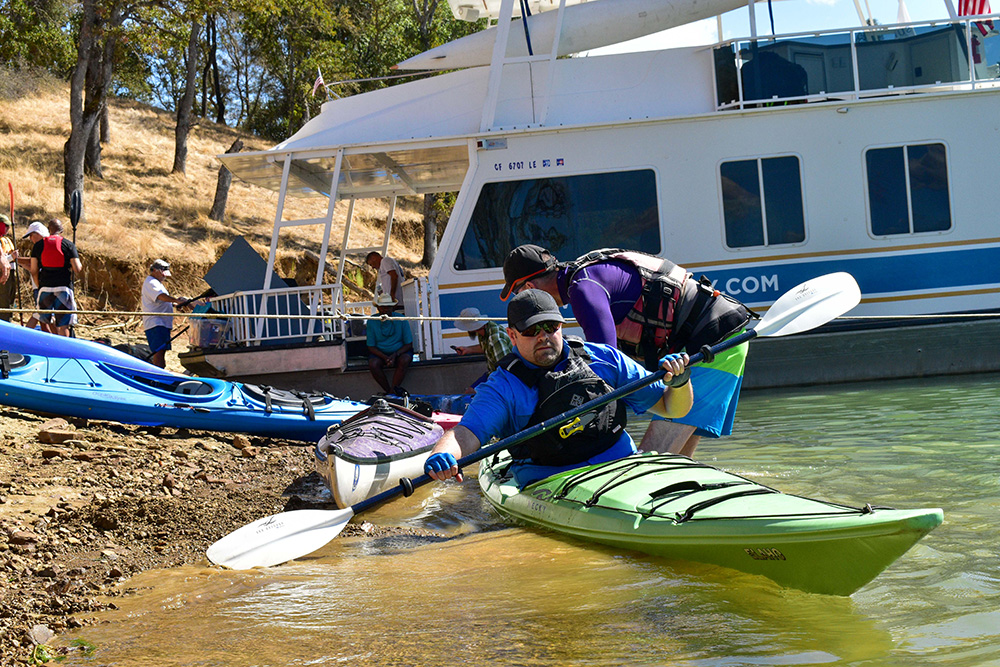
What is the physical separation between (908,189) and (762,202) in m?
1.54

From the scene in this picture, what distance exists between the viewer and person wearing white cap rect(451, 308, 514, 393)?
7.93 metres

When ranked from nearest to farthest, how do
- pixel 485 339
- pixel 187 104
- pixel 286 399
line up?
pixel 485 339 < pixel 286 399 < pixel 187 104

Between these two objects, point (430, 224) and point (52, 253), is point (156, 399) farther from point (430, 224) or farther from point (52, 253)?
point (430, 224)

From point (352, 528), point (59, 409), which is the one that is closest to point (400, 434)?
point (352, 528)

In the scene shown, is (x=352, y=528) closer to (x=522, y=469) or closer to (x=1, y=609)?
(x=522, y=469)

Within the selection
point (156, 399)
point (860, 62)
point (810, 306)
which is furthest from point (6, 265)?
point (860, 62)

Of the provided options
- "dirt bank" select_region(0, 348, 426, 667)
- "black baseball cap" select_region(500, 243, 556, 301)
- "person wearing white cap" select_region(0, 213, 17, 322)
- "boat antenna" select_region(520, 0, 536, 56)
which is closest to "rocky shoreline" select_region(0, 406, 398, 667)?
"dirt bank" select_region(0, 348, 426, 667)

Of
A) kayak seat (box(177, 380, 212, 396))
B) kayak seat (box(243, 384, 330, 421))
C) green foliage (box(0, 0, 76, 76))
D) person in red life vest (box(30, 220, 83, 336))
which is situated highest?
green foliage (box(0, 0, 76, 76))

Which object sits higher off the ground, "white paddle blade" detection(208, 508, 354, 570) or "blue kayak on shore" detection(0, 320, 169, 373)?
"blue kayak on shore" detection(0, 320, 169, 373)

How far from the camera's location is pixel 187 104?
84.0ft

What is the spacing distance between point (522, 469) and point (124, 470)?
10.2 ft

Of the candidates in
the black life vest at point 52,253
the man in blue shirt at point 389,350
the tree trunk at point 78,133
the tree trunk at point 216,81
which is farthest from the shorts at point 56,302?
the tree trunk at point 216,81

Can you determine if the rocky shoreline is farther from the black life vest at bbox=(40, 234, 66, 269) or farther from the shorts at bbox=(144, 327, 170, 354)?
the black life vest at bbox=(40, 234, 66, 269)

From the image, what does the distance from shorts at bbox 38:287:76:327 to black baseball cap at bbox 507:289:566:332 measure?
8.24m
